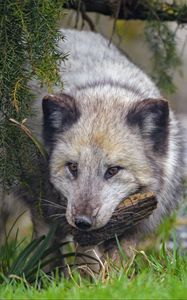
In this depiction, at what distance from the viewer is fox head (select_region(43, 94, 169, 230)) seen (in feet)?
19.5

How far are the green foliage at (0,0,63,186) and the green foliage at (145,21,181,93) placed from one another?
6.16 ft

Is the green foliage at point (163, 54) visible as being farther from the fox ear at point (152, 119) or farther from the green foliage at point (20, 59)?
the green foliage at point (20, 59)

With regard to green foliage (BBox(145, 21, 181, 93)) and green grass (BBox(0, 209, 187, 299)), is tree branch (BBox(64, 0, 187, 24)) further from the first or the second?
green grass (BBox(0, 209, 187, 299))

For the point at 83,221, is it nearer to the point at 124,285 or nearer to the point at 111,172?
the point at 111,172

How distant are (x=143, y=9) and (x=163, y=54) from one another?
21.5 inches

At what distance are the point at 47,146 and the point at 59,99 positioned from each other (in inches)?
15.6

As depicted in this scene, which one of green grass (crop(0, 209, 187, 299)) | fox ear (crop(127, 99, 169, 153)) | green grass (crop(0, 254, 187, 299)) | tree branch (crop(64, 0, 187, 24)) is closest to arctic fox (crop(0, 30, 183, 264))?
fox ear (crop(127, 99, 169, 153))

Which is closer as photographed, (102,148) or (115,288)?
(115,288)

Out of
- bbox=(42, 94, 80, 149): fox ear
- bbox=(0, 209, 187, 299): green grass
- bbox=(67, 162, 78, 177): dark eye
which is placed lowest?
bbox=(0, 209, 187, 299): green grass

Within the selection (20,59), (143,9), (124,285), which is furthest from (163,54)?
(124,285)

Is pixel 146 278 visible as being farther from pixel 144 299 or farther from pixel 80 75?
pixel 80 75

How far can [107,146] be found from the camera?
6035 mm

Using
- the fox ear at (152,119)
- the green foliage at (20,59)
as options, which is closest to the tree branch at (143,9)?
the fox ear at (152,119)

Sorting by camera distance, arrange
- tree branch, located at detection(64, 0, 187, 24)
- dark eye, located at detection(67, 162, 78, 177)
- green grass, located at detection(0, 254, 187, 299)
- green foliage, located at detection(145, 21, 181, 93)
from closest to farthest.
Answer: green grass, located at detection(0, 254, 187, 299) < dark eye, located at detection(67, 162, 78, 177) < tree branch, located at detection(64, 0, 187, 24) < green foliage, located at detection(145, 21, 181, 93)
